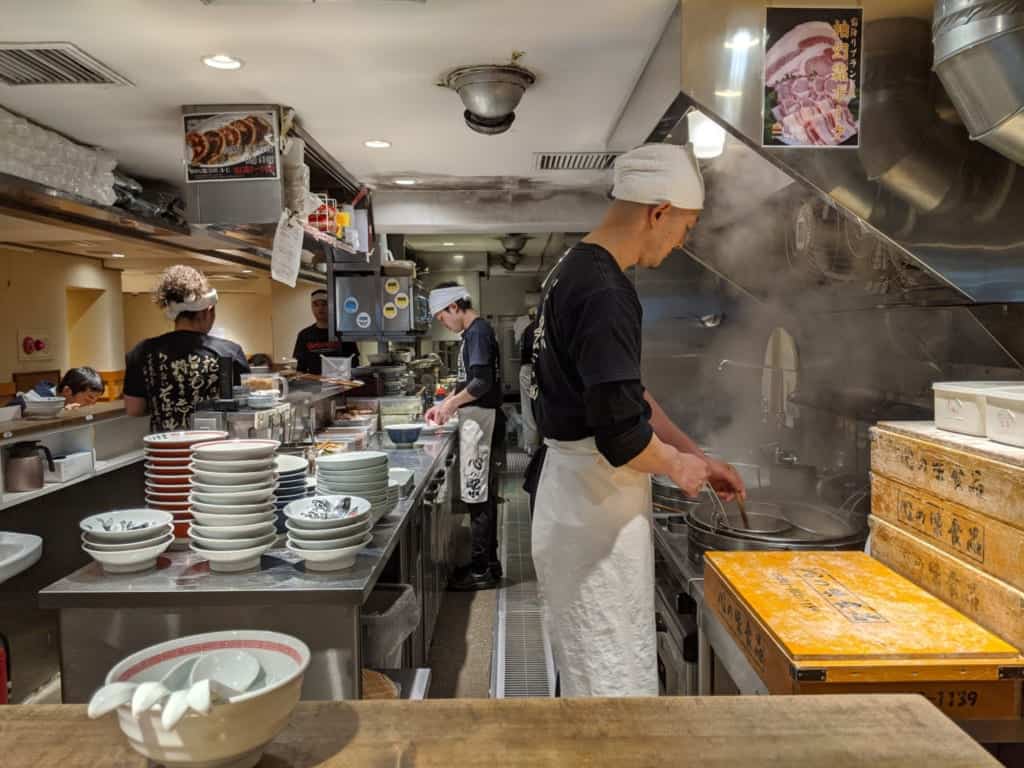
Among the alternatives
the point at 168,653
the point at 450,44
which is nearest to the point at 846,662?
the point at 168,653

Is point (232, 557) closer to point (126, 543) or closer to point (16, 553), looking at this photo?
point (126, 543)

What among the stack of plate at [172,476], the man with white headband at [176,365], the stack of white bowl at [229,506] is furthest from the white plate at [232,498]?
the man with white headband at [176,365]

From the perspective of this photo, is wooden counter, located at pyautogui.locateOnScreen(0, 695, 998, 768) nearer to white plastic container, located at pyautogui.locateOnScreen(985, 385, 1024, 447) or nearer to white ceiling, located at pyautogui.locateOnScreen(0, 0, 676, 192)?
white plastic container, located at pyautogui.locateOnScreen(985, 385, 1024, 447)

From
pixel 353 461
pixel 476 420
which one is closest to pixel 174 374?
pixel 353 461

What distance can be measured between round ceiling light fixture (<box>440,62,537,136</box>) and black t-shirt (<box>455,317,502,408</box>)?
1788 mm

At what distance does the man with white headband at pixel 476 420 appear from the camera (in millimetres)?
4871

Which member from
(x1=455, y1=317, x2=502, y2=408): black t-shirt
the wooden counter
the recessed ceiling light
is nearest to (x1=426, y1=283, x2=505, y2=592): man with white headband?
(x1=455, y1=317, x2=502, y2=408): black t-shirt

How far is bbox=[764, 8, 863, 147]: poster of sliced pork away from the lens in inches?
83.7

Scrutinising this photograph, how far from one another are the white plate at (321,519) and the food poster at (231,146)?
6.27 feet

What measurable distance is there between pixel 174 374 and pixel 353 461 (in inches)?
65.2

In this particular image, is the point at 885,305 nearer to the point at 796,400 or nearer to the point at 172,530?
the point at 796,400

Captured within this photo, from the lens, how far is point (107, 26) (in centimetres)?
257

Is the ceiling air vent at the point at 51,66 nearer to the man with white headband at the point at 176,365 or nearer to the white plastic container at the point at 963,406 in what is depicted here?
the man with white headband at the point at 176,365

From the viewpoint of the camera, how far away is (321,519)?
1.95 metres
